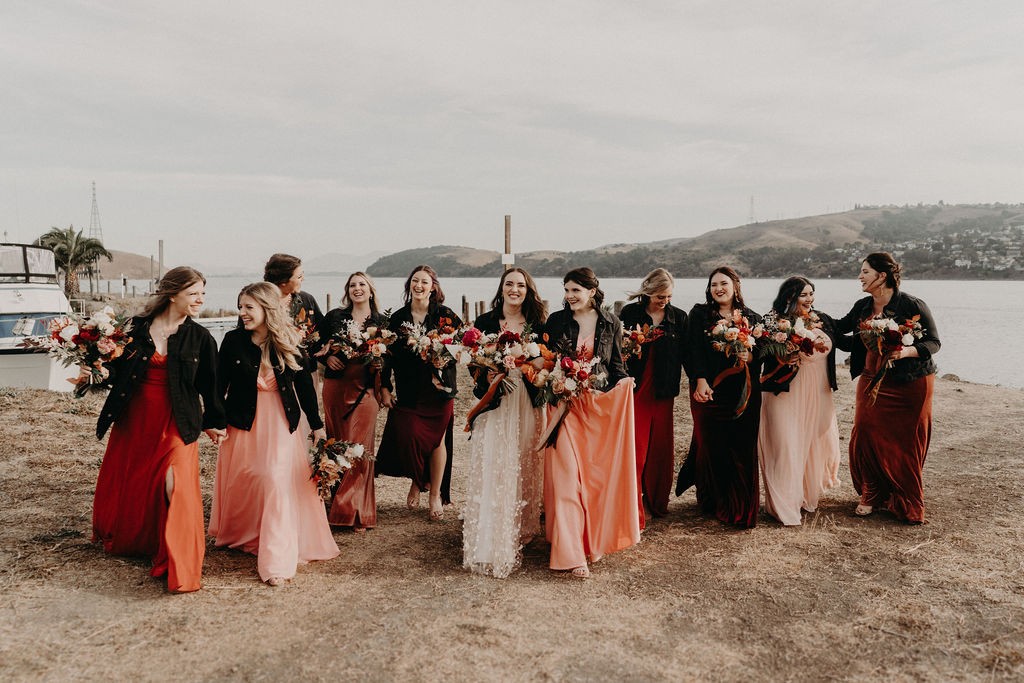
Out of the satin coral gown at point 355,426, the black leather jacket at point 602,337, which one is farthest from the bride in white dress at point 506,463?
the satin coral gown at point 355,426

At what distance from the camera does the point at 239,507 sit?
5797 mm

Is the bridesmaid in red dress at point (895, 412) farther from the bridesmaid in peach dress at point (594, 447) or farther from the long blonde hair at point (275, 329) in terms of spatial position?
the long blonde hair at point (275, 329)

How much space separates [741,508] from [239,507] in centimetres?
445

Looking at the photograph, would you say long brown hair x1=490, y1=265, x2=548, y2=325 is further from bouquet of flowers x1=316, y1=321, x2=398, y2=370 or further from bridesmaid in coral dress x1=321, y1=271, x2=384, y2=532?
bridesmaid in coral dress x1=321, y1=271, x2=384, y2=532

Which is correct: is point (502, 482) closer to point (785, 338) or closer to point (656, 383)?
point (656, 383)

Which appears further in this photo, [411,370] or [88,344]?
[411,370]

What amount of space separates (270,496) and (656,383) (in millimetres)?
3647

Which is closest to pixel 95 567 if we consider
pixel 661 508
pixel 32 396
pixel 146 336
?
pixel 146 336

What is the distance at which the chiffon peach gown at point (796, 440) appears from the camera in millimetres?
6789

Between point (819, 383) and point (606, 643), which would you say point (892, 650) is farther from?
point (819, 383)

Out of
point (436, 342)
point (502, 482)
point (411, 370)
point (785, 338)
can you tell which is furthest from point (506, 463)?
point (785, 338)

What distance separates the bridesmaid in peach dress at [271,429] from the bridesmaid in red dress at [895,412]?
518 cm

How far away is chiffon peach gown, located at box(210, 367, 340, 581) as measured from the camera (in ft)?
17.4

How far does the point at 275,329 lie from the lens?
5.38 metres
